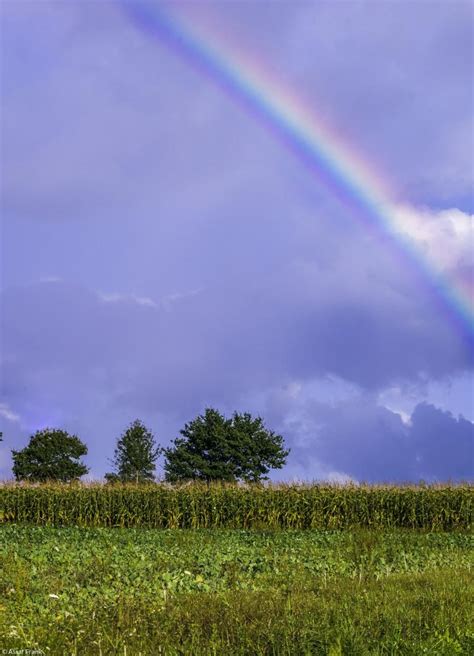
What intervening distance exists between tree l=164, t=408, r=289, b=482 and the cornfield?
22.7 metres

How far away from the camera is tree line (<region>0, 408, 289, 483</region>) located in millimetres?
50375

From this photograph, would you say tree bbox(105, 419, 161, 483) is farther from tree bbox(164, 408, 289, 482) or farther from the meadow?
the meadow

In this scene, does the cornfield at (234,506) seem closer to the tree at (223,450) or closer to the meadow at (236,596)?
the meadow at (236,596)

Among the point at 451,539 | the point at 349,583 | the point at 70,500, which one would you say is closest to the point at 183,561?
the point at 349,583

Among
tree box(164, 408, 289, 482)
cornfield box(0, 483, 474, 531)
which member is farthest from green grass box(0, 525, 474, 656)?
tree box(164, 408, 289, 482)

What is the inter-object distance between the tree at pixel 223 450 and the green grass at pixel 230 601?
114ft

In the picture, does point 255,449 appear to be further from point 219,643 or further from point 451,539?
point 219,643

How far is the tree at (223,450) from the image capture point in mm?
50312

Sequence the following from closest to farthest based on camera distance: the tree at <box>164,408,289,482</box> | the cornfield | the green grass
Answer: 1. the green grass
2. the cornfield
3. the tree at <box>164,408,289,482</box>

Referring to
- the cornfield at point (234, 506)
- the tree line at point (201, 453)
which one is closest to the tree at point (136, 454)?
the tree line at point (201, 453)

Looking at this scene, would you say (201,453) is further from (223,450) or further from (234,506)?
(234,506)

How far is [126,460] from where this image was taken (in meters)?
56.5

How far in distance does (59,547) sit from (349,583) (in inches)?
301

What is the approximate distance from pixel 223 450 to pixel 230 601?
1658 inches
